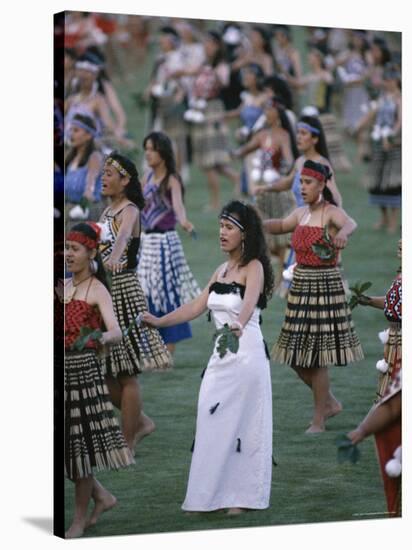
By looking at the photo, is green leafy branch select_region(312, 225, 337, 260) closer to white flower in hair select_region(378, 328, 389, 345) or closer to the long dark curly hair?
the long dark curly hair

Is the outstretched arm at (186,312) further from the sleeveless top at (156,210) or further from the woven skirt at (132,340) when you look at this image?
the sleeveless top at (156,210)

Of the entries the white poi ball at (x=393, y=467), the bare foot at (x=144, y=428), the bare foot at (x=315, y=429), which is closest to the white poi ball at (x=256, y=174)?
the bare foot at (x=315, y=429)

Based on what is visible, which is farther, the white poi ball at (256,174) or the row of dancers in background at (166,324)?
the white poi ball at (256,174)

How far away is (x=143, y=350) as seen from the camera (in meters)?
10.4

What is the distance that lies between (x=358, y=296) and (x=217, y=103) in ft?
5.27

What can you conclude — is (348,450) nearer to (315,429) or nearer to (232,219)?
(315,429)

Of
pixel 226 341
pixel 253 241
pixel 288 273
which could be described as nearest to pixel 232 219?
pixel 253 241

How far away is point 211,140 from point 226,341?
1970mm

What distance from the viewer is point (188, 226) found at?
35.1 feet

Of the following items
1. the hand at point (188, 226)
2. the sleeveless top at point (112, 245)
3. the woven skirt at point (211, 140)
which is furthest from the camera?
the woven skirt at point (211, 140)

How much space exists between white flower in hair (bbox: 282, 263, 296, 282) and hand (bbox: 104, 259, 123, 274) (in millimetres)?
1051

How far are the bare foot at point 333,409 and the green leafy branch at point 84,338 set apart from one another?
1631mm

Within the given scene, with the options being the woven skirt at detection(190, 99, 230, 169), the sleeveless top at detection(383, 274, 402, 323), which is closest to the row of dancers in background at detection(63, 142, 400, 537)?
the sleeveless top at detection(383, 274, 402, 323)

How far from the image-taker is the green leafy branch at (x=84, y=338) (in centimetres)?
1001
